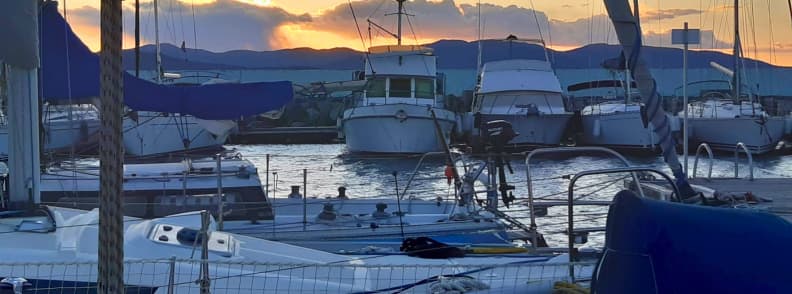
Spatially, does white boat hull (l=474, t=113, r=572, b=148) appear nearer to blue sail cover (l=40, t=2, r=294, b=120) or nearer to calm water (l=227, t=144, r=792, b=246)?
calm water (l=227, t=144, r=792, b=246)

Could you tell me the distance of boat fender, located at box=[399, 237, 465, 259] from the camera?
730cm

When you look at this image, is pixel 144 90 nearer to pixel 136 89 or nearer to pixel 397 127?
pixel 136 89

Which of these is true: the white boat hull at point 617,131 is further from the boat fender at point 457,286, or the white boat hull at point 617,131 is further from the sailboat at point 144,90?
the boat fender at point 457,286

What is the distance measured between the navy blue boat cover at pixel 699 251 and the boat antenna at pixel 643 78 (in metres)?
1.30

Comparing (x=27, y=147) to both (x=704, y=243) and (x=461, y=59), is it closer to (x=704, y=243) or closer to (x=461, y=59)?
(x=704, y=243)

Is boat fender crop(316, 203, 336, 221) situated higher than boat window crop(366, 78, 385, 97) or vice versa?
boat window crop(366, 78, 385, 97)

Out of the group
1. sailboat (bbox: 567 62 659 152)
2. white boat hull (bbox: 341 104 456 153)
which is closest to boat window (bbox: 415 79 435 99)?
white boat hull (bbox: 341 104 456 153)

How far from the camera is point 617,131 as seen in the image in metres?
37.4

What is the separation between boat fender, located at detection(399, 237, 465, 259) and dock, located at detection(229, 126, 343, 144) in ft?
134

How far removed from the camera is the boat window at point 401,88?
114 feet

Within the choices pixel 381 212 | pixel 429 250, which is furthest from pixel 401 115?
pixel 429 250

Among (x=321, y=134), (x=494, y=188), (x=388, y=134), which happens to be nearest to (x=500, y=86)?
(x=388, y=134)

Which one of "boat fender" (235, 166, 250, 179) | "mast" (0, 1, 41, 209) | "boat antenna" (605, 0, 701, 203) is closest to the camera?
"boat antenna" (605, 0, 701, 203)

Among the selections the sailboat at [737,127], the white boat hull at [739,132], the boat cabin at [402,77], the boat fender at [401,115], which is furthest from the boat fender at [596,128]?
the boat fender at [401,115]
